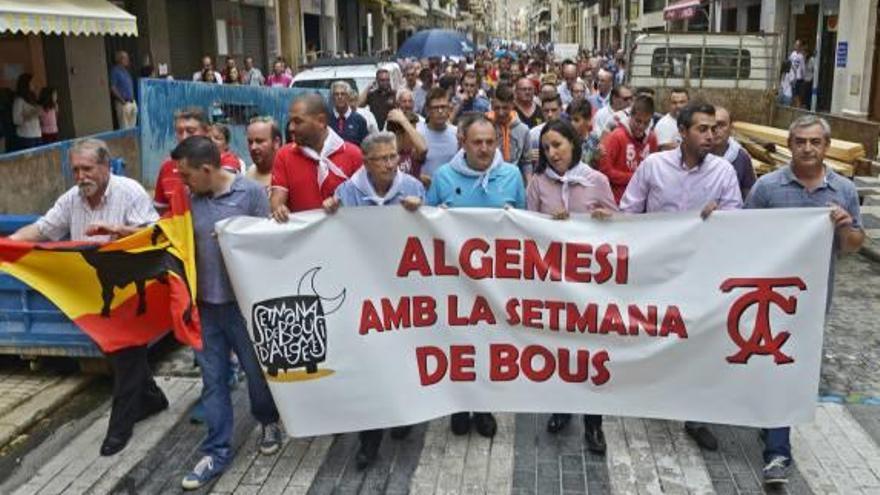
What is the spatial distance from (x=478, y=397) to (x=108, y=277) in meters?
2.09

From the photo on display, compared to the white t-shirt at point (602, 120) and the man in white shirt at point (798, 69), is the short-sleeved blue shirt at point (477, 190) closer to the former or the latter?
the white t-shirt at point (602, 120)

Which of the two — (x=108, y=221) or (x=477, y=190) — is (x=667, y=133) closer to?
(x=477, y=190)

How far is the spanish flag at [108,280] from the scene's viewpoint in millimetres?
4652

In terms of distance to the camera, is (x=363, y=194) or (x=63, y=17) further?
(x=63, y=17)

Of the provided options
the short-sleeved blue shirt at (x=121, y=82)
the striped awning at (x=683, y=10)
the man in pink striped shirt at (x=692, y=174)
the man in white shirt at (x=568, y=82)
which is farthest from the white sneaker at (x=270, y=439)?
the striped awning at (x=683, y=10)

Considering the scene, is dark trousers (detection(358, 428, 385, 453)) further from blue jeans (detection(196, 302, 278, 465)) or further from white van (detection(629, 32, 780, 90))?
white van (detection(629, 32, 780, 90))

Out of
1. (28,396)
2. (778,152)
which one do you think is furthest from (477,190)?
(778,152)

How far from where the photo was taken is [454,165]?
4.86m

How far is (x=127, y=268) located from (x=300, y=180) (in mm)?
1079

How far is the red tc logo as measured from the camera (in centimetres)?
435

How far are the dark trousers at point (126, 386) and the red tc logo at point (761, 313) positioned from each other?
3.18 metres

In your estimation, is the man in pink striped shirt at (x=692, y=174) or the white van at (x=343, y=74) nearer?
the man in pink striped shirt at (x=692, y=174)

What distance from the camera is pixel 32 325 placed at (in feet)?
18.9

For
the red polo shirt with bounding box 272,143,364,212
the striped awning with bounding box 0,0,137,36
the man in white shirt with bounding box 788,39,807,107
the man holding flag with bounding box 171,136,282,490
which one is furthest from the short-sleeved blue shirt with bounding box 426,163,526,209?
the man in white shirt with bounding box 788,39,807,107
